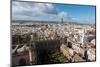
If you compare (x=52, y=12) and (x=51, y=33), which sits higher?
(x=52, y=12)

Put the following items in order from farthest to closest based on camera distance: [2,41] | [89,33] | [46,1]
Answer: [89,33] → [46,1] → [2,41]

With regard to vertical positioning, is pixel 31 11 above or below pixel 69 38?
above

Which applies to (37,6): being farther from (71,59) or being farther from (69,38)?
(71,59)

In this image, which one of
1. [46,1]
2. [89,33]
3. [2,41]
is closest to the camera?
[2,41]

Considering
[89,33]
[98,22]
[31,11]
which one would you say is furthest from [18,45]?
[98,22]

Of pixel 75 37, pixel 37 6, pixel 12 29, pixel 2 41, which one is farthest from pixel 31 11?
pixel 75 37

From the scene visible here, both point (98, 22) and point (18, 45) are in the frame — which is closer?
point (18, 45)

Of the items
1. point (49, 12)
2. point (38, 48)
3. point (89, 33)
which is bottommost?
point (38, 48)
